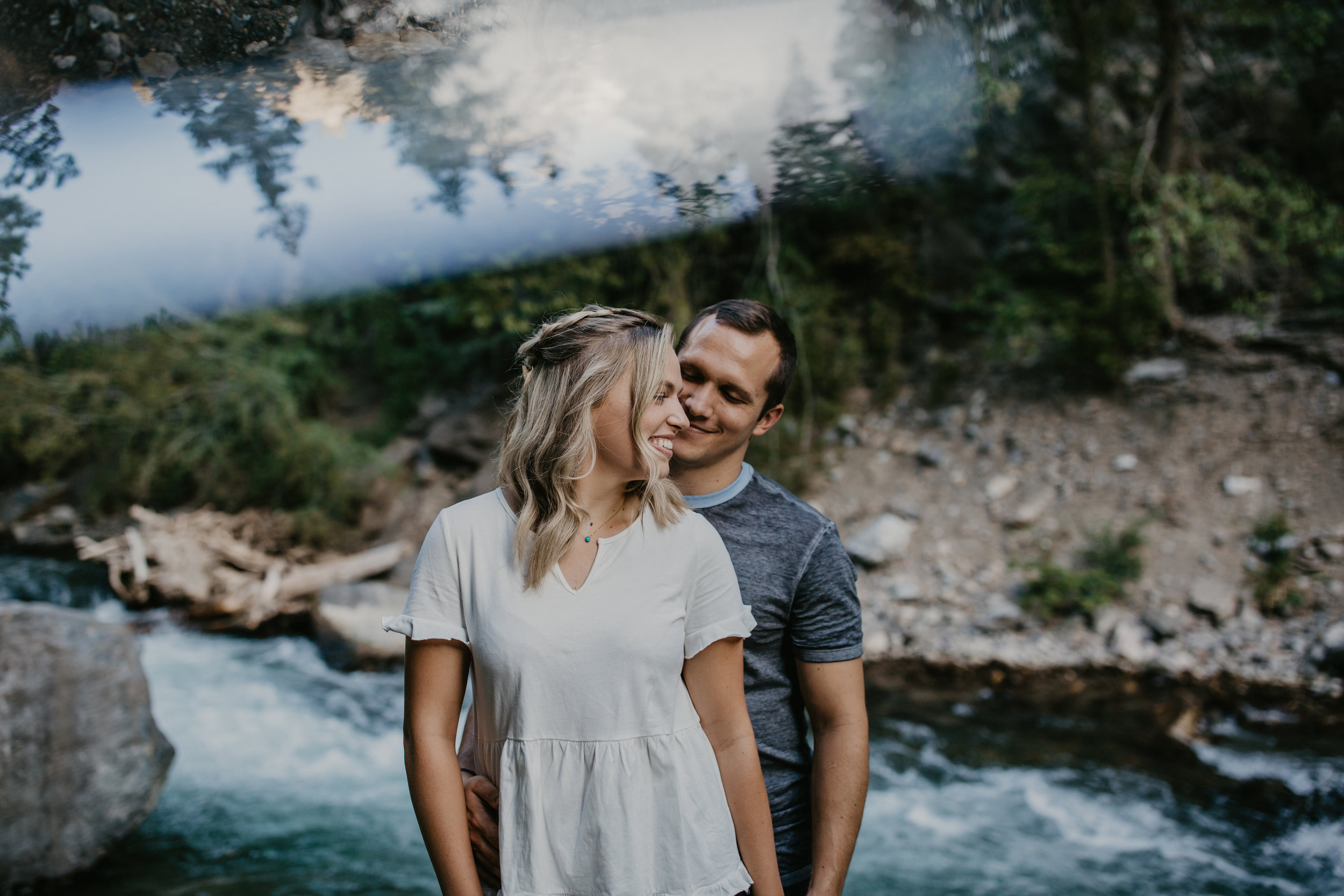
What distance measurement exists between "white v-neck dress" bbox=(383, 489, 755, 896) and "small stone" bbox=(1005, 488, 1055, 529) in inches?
228

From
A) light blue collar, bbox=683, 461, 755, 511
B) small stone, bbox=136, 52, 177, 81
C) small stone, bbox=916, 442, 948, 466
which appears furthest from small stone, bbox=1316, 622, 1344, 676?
small stone, bbox=136, 52, 177, 81

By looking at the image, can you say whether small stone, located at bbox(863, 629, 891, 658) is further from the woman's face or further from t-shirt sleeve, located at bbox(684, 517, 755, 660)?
the woman's face

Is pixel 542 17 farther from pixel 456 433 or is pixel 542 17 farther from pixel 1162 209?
pixel 456 433

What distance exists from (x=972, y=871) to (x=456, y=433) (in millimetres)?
6956

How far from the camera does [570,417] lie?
1157mm

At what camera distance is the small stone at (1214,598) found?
16.5 feet

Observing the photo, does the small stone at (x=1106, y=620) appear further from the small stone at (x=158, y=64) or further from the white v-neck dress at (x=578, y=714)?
the small stone at (x=158, y=64)

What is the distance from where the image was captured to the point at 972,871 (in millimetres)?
3578

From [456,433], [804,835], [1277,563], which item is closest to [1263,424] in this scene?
[1277,563]

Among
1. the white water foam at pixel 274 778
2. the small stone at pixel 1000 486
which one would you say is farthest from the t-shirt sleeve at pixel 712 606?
the small stone at pixel 1000 486

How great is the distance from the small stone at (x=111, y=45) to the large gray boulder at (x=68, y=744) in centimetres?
342

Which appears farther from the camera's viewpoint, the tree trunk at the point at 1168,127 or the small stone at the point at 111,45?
the tree trunk at the point at 1168,127

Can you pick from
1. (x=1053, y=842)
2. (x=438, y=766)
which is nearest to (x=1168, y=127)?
(x=1053, y=842)

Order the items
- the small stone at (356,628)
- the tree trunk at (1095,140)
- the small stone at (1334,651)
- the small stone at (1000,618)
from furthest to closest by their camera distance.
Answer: the tree trunk at (1095,140)
the small stone at (356,628)
the small stone at (1000,618)
the small stone at (1334,651)
